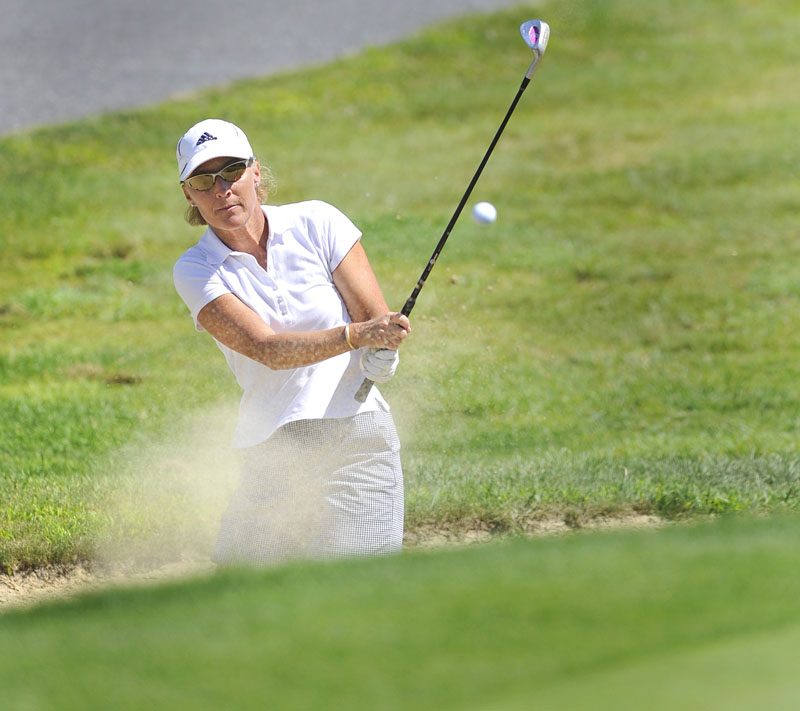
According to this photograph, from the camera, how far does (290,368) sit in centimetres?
438

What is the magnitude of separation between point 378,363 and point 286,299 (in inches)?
16.6

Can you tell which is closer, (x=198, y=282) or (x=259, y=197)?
(x=198, y=282)

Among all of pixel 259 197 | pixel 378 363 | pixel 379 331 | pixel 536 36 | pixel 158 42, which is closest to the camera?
pixel 379 331

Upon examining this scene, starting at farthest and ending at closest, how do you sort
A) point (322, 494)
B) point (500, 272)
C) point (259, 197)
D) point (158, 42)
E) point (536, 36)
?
point (158, 42) → point (500, 272) → point (536, 36) → point (259, 197) → point (322, 494)

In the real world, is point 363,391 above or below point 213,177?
below

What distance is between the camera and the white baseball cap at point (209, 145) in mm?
4379

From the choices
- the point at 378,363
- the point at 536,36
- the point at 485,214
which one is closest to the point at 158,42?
the point at 485,214

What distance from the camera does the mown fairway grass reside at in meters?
6.52

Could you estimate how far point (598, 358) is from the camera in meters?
9.02

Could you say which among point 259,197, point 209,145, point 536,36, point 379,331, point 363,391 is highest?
point 536,36

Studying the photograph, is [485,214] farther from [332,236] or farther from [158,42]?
[158,42]

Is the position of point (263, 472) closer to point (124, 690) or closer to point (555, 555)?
point (555, 555)

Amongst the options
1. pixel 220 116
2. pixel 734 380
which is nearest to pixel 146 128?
pixel 220 116

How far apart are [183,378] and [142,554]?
8.54ft
